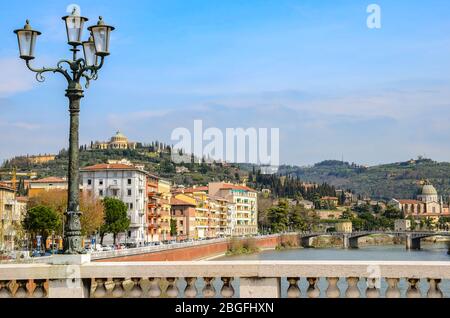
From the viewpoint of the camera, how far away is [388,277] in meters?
10.4

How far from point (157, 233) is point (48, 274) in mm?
97581

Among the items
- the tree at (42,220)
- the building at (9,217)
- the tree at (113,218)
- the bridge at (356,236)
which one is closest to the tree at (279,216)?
the bridge at (356,236)

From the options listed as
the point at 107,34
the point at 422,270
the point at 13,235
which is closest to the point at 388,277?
the point at 422,270

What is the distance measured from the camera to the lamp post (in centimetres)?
1157

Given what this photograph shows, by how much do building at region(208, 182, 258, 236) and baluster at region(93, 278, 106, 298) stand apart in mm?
143074

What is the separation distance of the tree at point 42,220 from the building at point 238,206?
91.7m

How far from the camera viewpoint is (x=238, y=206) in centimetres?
15950

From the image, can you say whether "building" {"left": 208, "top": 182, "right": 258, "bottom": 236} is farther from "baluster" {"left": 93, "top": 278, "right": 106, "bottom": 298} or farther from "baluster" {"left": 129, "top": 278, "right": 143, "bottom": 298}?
"baluster" {"left": 129, "top": 278, "right": 143, "bottom": 298}

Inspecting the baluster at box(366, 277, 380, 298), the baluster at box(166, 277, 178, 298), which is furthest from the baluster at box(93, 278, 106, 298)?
the baluster at box(366, 277, 380, 298)

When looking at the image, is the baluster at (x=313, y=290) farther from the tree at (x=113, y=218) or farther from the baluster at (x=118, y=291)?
the tree at (x=113, y=218)

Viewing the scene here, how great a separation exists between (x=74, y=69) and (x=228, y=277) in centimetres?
429

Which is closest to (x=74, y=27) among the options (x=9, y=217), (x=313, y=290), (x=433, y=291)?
(x=313, y=290)

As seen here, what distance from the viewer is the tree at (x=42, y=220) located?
6225cm
